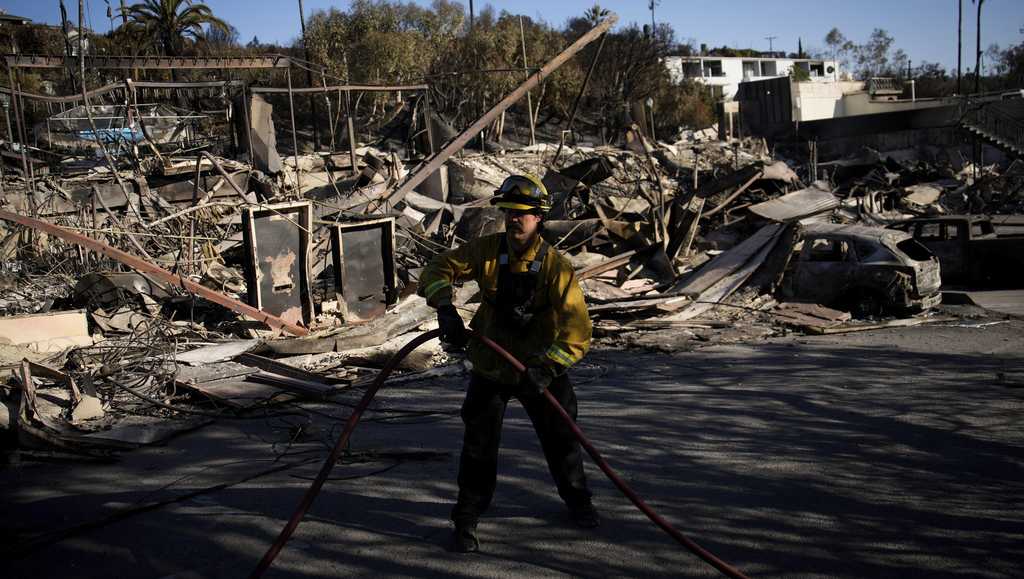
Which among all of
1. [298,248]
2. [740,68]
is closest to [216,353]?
[298,248]

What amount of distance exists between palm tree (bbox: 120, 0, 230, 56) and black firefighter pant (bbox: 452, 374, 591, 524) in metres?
35.8

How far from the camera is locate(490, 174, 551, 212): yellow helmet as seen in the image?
4.27 m

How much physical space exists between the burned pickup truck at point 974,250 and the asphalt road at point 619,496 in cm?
757

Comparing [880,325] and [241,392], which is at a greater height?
[241,392]

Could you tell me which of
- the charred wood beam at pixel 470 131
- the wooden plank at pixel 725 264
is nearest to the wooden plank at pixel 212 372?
the charred wood beam at pixel 470 131

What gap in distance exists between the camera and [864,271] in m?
11.9

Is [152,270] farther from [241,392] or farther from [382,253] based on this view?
[382,253]

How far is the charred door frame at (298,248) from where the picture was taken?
10.4m

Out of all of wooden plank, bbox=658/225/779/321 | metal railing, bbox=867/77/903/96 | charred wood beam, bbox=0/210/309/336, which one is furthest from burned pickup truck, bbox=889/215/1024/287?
metal railing, bbox=867/77/903/96

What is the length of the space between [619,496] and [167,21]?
122 ft

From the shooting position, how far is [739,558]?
413cm

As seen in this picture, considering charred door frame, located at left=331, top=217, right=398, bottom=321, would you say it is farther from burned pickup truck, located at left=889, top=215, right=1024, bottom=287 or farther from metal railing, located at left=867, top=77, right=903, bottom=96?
metal railing, located at left=867, top=77, right=903, bottom=96

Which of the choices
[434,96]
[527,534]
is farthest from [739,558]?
[434,96]

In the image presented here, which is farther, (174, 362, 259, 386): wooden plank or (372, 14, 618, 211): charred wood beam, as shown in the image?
Answer: (372, 14, 618, 211): charred wood beam
